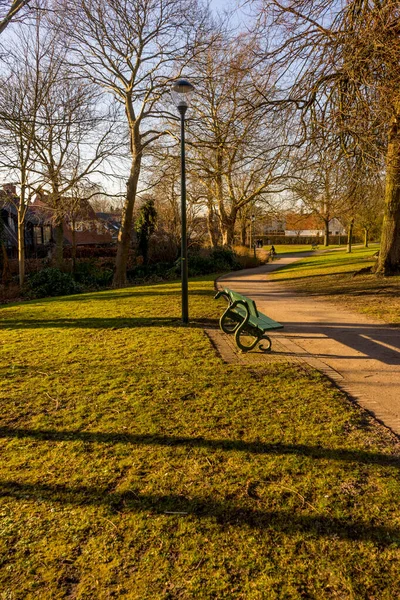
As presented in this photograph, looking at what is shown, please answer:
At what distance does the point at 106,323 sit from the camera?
8344 millimetres

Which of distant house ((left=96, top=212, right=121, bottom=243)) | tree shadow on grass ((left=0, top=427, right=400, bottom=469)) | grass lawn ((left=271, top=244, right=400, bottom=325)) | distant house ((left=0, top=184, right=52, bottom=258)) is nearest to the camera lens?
tree shadow on grass ((left=0, top=427, right=400, bottom=469))

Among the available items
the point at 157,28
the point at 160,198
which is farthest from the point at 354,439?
the point at 160,198

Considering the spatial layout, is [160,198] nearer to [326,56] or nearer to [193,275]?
[193,275]

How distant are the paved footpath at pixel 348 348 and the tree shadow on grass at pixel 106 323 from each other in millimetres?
1585

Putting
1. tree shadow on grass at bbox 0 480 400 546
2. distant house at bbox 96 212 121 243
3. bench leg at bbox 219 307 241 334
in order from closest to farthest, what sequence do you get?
tree shadow on grass at bbox 0 480 400 546 < bench leg at bbox 219 307 241 334 < distant house at bbox 96 212 121 243

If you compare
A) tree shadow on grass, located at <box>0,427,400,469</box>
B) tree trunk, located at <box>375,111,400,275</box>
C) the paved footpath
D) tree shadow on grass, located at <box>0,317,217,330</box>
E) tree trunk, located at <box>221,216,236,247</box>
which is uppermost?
tree trunk, located at <box>221,216,236,247</box>

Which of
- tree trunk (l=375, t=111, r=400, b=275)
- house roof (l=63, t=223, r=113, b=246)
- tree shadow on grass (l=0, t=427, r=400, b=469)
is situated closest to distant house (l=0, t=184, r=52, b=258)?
house roof (l=63, t=223, r=113, b=246)

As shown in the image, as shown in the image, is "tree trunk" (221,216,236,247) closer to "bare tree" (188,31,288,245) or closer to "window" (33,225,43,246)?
"bare tree" (188,31,288,245)

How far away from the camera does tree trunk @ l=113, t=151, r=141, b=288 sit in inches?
712

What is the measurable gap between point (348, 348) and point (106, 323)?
4685 mm

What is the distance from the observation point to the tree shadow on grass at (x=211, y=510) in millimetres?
2348

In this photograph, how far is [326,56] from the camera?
8.83 meters

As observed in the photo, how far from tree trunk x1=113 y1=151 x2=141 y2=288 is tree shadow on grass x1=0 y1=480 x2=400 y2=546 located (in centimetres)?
1673

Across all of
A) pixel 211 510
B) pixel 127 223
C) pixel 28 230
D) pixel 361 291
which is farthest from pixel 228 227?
pixel 211 510
